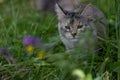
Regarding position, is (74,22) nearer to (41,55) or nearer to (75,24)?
(75,24)

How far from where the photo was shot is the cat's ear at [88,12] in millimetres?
4148

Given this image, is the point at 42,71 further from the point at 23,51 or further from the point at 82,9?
the point at 82,9

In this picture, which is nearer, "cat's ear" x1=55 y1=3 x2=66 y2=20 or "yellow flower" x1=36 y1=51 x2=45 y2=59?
"yellow flower" x1=36 y1=51 x2=45 y2=59

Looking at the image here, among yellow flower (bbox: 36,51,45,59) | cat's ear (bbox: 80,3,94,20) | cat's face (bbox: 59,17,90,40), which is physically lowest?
yellow flower (bbox: 36,51,45,59)

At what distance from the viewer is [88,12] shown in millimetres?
4332

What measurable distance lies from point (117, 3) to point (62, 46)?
1393 millimetres

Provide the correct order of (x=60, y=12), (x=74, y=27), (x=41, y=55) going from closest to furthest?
(x=41, y=55) → (x=74, y=27) → (x=60, y=12)

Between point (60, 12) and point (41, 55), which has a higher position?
point (60, 12)

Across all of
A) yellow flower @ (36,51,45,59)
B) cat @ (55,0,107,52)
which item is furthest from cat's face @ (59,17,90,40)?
yellow flower @ (36,51,45,59)

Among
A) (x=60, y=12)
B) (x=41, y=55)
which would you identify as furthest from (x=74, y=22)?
(x=41, y=55)

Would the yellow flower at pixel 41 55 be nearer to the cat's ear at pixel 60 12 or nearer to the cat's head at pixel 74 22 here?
the cat's head at pixel 74 22

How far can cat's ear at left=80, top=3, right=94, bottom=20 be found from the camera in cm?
415

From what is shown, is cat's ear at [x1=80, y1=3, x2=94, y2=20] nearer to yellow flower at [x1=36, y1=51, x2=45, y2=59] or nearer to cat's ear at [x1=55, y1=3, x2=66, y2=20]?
cat's ear at [x1=55, y1=3, x2=66, y2=20]

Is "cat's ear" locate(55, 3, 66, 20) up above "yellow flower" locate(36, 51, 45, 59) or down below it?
above
